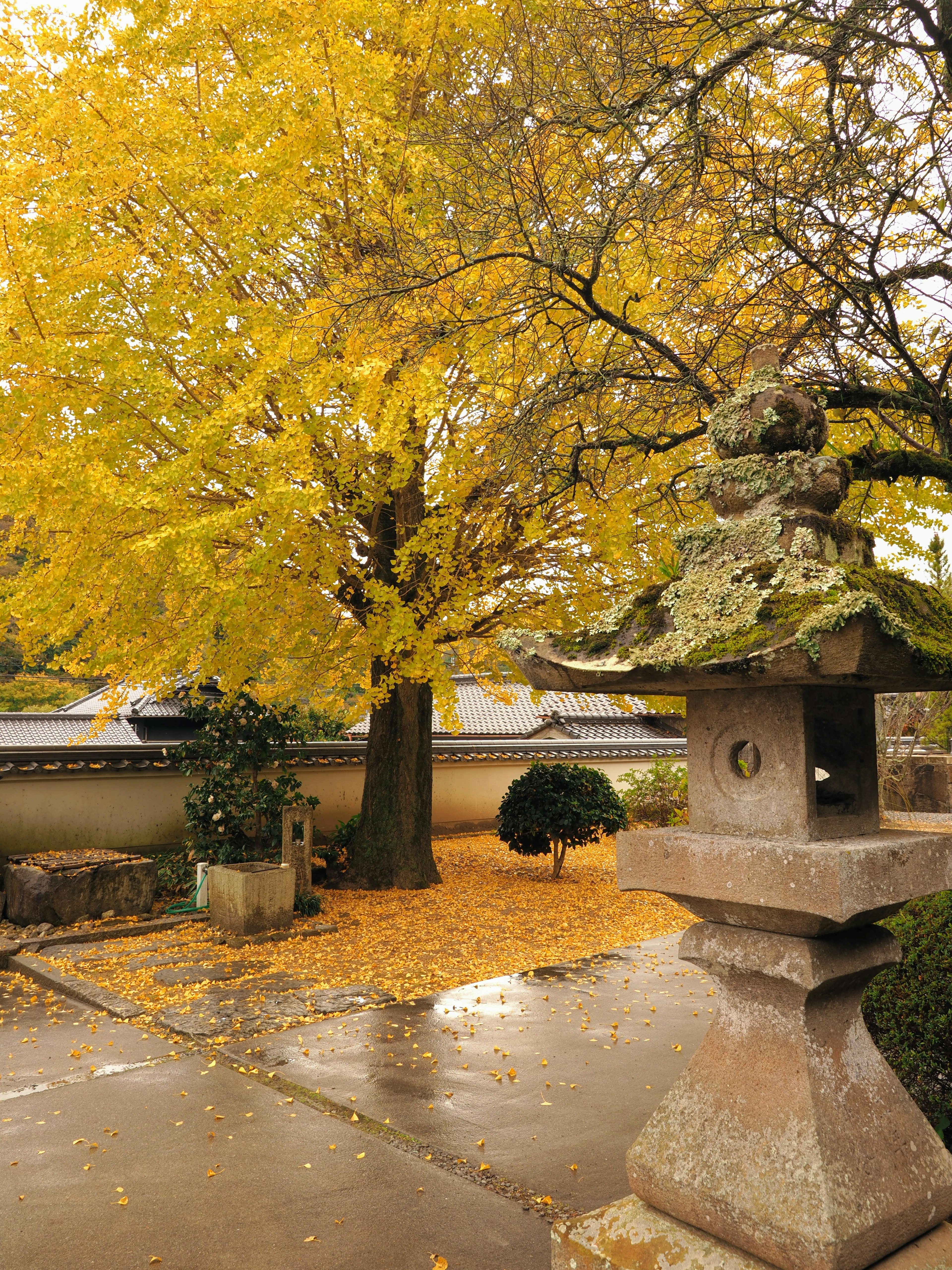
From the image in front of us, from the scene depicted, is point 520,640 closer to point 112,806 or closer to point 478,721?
point 112,806

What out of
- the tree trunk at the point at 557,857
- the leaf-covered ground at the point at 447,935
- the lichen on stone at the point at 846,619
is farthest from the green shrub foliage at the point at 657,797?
the lichen on stone at the point at 846,619

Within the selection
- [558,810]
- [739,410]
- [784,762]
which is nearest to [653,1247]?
[784,762]

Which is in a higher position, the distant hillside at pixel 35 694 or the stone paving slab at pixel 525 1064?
the distant hillside at pixel 35 694

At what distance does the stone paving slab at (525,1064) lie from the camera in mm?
4070

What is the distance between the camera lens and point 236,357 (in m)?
7.00

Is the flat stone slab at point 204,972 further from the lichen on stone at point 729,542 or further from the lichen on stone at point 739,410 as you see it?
the lichen on stone at point 739,410

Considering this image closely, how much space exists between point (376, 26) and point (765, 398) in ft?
21.7

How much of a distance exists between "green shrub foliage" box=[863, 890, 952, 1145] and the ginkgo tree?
138 inches

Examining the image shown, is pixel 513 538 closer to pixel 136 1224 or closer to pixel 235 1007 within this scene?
pixel 235 1007

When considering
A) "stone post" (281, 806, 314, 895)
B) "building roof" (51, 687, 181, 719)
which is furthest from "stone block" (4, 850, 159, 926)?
"building roof" (51, 687, 181, 719)

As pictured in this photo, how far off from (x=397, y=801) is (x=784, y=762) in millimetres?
8160

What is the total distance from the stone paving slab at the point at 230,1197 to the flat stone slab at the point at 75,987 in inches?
62.1

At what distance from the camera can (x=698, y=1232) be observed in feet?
8.94

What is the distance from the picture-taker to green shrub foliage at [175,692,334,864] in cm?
962
